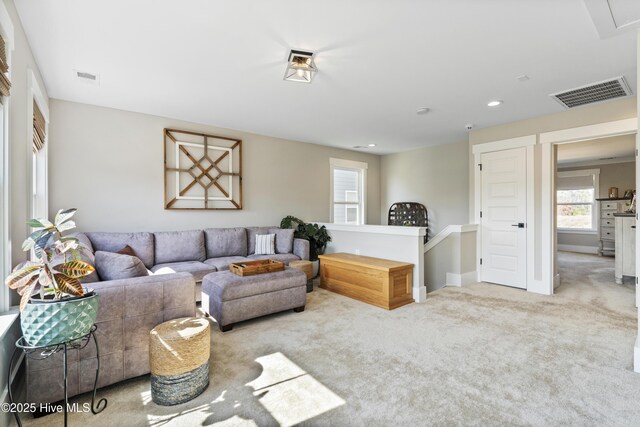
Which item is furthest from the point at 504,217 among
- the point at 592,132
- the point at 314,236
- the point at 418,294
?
the point at 314,236

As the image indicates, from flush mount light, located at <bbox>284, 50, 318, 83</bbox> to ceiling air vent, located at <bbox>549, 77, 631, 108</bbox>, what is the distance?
9.19 feet

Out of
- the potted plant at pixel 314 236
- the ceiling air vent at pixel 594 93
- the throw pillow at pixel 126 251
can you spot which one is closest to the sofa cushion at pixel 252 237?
the potted plant at pixel 314 236

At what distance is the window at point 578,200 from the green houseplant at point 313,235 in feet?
25.2

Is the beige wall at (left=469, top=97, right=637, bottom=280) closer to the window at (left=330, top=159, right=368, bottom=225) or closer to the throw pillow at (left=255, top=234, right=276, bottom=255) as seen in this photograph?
the window at (left=330, top=159, right=368, bottom=225)

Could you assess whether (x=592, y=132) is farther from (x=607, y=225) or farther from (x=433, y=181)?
(x=607, y=225)

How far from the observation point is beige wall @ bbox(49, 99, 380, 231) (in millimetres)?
3658

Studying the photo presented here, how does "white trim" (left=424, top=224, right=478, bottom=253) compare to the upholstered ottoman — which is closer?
the upholstered ottoman

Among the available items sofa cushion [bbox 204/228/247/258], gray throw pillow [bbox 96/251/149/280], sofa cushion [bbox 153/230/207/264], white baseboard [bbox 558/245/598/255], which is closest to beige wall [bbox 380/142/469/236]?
sofa cushion [bbox 204/228/247/258]

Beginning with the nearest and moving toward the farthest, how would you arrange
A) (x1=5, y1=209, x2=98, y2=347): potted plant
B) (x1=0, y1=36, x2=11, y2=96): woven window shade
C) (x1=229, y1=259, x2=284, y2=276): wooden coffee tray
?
(x1=5, y1=209, x2=98, y2=347): potted plant → (x1=0, y1=36, x2=11, y2=96): woven window shade → (x1=229, y1=259, x2=284, y2=276): wooden coffee tray

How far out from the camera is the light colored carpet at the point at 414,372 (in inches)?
67.6

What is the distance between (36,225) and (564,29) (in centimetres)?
354

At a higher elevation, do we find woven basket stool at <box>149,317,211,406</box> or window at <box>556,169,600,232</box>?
window at <box>556,169,600,232</box>

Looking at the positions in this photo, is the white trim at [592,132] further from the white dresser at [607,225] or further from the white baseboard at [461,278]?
the white dresser at [607,225]

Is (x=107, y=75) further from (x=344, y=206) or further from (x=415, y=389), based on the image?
(x=344, y=206)
